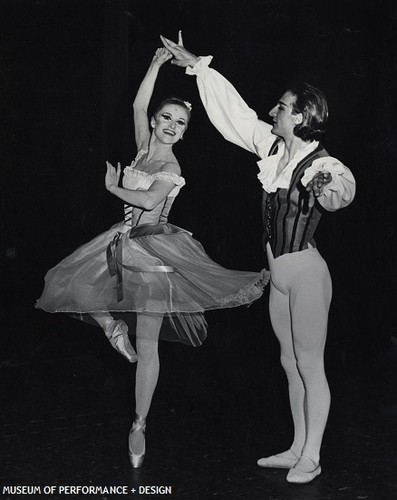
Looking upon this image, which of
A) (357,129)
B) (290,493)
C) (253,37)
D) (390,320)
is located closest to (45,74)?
(253,37)

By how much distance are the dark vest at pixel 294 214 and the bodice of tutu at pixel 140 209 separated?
35 centimetres

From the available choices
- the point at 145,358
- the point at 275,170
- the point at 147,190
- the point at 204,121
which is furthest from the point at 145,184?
the point at 204,121

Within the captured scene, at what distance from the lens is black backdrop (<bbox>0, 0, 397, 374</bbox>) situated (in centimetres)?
430

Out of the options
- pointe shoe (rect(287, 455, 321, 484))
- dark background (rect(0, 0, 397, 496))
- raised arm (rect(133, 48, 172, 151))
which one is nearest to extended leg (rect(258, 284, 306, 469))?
pointe shoe (rect(287, 455, 321, 484))

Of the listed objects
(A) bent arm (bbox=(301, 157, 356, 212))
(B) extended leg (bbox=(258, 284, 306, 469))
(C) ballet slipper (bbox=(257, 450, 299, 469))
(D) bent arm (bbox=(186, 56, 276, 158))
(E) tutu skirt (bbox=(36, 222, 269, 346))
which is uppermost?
(D) bent arm (bbox=(186, 56, 276, 158))

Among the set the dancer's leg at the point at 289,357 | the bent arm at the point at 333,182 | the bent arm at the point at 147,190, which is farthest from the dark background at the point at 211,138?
the bent arm at the point at 333,182

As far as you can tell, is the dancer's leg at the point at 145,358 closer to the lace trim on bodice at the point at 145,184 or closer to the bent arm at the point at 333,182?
the lace trim on bodice at the point at 145,184

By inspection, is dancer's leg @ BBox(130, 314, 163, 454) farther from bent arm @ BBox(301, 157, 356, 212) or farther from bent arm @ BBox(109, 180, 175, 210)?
bent arm @ BBox(301, 157, 356, 212)

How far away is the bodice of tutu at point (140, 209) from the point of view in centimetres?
296

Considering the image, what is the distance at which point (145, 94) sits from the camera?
10.0 feet

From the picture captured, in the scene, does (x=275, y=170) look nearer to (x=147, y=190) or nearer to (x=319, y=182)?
(x=319, y=182)

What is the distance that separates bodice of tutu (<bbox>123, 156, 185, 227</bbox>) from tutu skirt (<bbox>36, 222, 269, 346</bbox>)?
3 centimetres

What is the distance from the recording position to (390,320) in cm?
455

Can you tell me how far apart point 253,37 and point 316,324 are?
2.03m
